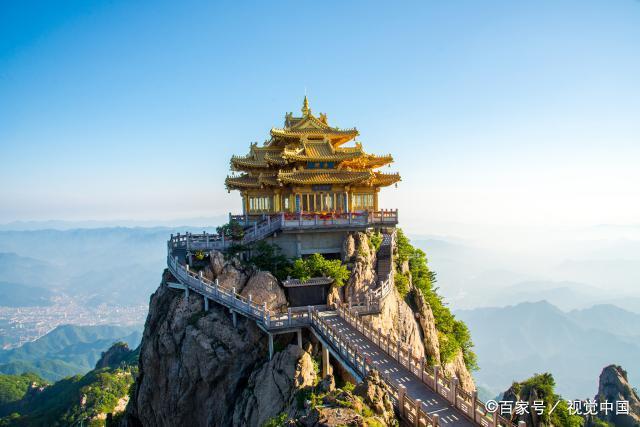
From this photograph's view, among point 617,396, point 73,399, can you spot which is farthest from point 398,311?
point 73,399

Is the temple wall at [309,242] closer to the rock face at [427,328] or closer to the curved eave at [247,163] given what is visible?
the curved eave at [247,163]

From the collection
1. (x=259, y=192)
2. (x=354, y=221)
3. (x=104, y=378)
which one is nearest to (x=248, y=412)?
(x=354, y=221)

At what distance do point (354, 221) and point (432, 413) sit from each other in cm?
1716

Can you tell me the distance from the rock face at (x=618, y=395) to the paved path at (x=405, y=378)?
47.5 meters

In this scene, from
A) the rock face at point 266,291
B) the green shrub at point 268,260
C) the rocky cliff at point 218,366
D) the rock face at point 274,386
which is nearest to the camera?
the rock face at point 274,386

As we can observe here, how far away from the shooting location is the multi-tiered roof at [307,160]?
3061 centimetres

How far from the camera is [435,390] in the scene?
15.3 m

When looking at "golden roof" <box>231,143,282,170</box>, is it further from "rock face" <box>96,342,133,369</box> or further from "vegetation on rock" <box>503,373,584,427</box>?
"rock face" <box>96,342,133,369</box>

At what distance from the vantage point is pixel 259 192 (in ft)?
112

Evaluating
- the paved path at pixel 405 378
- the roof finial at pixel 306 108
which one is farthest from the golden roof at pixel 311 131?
the paved path at pixel 405 378

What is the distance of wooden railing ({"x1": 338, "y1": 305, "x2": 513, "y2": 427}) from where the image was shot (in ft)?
43.0

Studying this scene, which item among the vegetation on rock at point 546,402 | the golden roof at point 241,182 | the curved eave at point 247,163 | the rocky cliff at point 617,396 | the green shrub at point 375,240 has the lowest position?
the rocky cliff at point 617,396

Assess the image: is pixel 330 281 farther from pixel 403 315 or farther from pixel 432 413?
pixel 432 413

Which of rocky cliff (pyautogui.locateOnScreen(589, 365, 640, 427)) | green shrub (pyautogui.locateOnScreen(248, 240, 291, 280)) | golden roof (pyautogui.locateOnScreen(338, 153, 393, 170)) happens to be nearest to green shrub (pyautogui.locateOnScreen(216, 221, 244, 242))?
green shrub (pyautogui.locateOnScreen(248, 240, 291, 280))
